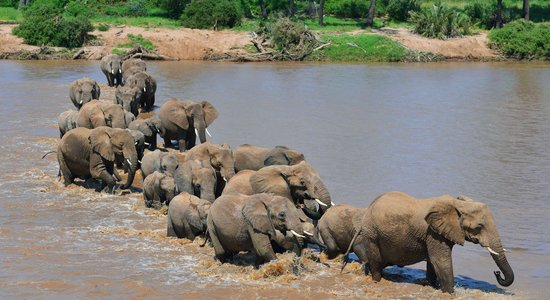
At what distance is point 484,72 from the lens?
4419 cm

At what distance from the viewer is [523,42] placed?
50.5 m

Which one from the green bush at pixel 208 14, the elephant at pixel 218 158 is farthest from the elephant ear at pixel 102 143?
the green bush at pixel 208 14

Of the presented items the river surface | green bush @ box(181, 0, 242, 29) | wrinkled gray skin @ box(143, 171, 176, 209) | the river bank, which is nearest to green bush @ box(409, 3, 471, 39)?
the river bank

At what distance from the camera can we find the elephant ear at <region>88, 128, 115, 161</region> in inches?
658

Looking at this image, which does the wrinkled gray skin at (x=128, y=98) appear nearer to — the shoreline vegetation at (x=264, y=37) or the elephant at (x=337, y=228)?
the elephant at (x=337, y=228)

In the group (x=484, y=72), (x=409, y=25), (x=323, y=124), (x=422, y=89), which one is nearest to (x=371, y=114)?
(x=323, y=124)

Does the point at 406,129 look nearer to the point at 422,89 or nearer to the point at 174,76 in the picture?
the point at 422,89

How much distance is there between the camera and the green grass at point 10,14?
5266 cm

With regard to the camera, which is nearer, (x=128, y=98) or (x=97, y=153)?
(x=97, y=153)

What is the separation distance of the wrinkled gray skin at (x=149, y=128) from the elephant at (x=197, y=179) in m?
5.56

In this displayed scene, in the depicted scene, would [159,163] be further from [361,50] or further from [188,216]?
[361,50]

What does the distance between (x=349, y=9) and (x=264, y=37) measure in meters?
11.5

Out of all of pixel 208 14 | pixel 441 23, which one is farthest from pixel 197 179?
pixel 441 23

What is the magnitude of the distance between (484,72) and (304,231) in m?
33.4
